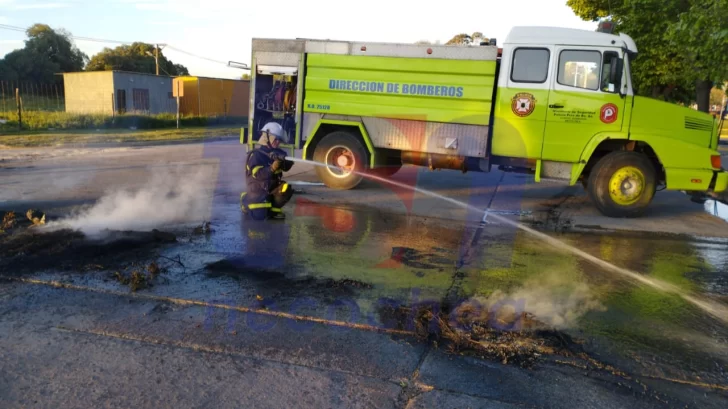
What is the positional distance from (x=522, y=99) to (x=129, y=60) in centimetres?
5793

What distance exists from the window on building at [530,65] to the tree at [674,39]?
2310 millimetres

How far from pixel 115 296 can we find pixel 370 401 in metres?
2.67

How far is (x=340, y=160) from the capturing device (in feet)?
34.4

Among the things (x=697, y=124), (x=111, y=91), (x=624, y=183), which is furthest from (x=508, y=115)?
(x=111, y=91)

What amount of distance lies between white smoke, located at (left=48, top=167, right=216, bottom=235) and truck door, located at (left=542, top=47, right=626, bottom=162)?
569 centimetres

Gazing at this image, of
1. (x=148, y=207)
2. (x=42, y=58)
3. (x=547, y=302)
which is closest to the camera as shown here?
(x=547, y=302)

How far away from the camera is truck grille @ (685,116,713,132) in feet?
28.2

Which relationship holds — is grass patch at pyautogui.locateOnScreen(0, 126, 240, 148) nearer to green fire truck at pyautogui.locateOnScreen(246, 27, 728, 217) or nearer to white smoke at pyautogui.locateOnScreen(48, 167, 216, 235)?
white smoke at pyautogui.locateOnScreen(48, 167, 216, 235)

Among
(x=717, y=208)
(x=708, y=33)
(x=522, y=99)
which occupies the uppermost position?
(x=708, y=33)

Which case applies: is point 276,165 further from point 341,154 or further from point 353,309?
point 341,154

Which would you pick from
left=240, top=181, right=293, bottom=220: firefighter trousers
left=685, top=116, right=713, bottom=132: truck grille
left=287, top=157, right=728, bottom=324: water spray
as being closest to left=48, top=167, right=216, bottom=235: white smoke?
left=240, top=181, right=293, bottom=220: firefighter trousers

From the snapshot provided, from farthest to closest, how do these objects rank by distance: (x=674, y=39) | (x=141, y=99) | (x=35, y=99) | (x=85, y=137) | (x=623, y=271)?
(x=141, y=99) < (x=35, y=99) < (x=85, y=137) < (x=674, y=39) < (x=623, y=271)

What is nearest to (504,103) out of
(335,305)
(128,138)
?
(335,305)

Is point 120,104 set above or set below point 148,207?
above
